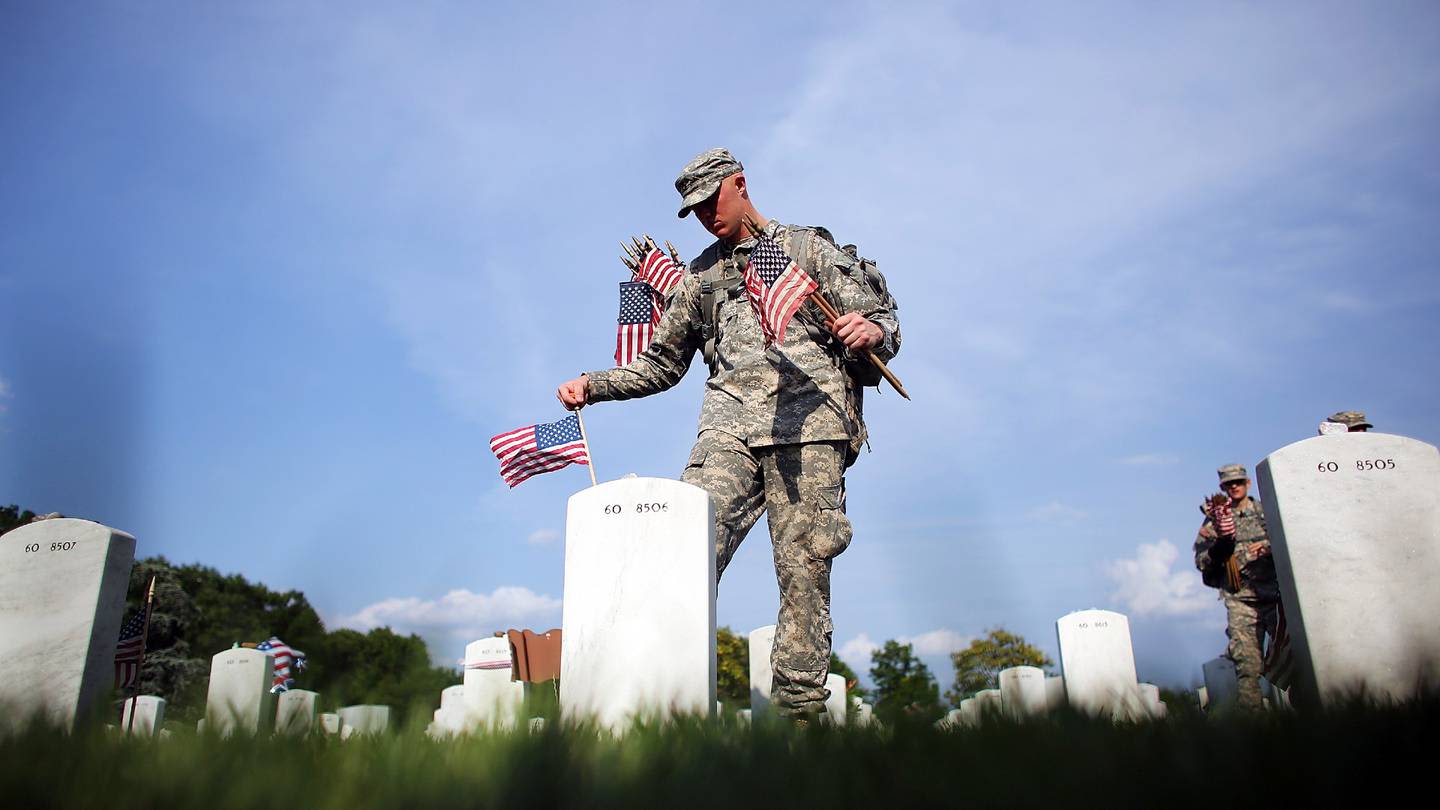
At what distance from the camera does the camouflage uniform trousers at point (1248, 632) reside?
351 inches

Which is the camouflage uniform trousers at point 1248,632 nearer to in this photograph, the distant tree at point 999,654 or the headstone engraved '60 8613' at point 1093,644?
the headstone engraved '60 8613' at point 1093,644

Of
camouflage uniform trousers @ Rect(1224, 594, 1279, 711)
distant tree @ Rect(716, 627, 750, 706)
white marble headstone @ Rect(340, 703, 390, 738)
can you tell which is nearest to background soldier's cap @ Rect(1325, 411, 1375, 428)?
camouflage uniform trousers @ Rect(1224, 594, 1279, 711)

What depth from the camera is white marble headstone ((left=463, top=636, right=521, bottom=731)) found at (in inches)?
93.7

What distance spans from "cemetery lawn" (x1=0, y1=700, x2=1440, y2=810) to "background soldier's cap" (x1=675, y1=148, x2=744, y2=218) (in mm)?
3035

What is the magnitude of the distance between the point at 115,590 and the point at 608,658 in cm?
272

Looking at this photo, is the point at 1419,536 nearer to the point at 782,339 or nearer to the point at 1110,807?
the point at 782,339

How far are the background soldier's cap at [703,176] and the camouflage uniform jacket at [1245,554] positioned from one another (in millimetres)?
6824

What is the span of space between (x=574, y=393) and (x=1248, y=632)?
764cm

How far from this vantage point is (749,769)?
1885 millimetres

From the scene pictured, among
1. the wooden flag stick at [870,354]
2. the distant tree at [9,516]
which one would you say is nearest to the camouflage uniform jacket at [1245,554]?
the wooden flag stick at [870,354]

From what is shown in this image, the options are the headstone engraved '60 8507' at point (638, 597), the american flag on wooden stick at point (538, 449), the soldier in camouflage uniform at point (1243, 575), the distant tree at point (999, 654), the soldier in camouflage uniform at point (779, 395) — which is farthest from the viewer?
the distant tree at point (999, 654)

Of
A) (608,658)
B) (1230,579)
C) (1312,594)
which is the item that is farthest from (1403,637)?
(1230,579)

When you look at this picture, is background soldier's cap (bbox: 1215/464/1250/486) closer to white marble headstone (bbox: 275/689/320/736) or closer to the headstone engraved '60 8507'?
the headstone engraved '60 8507'

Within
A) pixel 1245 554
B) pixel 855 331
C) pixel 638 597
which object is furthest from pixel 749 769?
pixel 1245 554
